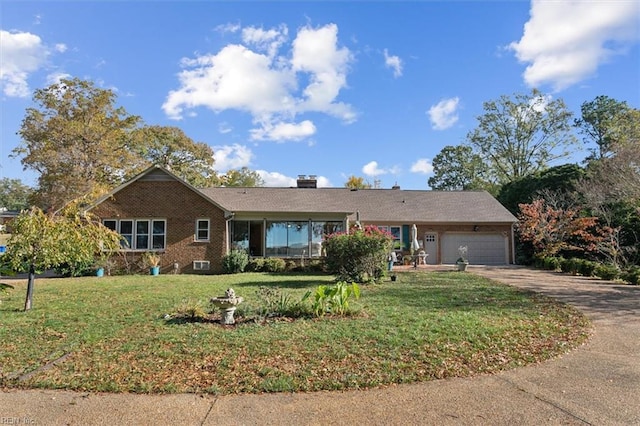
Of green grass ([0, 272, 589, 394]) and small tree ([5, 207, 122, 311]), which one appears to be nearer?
green grass ([0, 272, 589, 394])

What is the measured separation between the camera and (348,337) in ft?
21.1

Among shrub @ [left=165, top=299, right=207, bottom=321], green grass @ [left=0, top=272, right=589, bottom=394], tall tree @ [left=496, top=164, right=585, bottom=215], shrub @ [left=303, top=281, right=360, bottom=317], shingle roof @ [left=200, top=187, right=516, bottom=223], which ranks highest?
tall tree @ [left=496, top=164, right=585, bottom=215]

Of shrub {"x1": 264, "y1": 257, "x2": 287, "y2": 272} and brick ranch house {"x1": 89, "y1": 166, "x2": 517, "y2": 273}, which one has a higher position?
brick ranch house {"x1": 89, "y1": 166, "x2": 517, "y2": 273}

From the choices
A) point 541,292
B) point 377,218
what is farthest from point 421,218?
point 541,292

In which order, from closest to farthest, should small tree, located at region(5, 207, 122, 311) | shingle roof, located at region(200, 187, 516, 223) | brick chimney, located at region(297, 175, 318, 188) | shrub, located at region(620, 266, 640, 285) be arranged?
1. small tree, located at region(5, 207, 122, 311)
2. shrub, located at region(620, 266, 640, 285)
3. shingle roof, located at region(200, 187, 516, 223)
4. brick chimney, located at region(297, 175, 318, 188)

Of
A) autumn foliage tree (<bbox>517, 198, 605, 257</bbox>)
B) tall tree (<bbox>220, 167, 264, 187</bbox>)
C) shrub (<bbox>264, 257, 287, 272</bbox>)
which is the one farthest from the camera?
tall tree (<bbox>220, 167, 264, 187</bbox>)

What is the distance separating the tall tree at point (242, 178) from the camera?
43469 millimetres

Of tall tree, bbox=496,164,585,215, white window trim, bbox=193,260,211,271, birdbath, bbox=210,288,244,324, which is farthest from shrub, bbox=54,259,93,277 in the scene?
tall tree, bbox=496,164,585,215

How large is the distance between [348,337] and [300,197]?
18.2 metres

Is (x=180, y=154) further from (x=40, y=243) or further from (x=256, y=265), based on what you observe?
(x=40, y=243)

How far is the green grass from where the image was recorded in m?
4.86

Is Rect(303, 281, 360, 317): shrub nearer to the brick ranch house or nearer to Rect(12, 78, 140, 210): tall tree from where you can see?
the brick ranch house

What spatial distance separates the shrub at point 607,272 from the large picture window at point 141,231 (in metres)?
18.7

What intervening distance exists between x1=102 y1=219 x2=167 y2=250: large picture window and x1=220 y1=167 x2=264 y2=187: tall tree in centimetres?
2203
